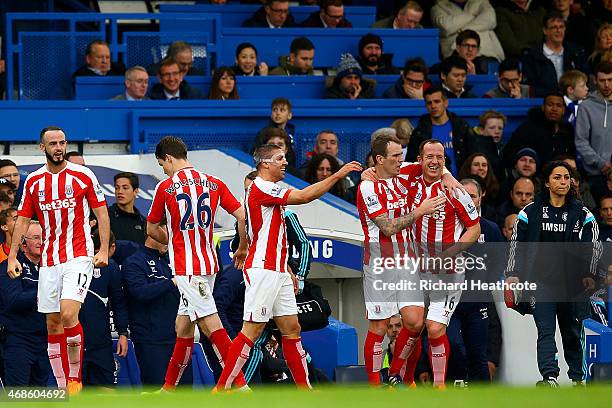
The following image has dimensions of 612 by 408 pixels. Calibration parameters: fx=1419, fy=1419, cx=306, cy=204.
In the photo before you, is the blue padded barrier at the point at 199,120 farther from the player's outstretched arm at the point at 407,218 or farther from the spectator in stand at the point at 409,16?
the player's outstretched arm at the point at 407,218

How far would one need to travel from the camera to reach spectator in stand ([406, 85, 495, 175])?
14.4 m

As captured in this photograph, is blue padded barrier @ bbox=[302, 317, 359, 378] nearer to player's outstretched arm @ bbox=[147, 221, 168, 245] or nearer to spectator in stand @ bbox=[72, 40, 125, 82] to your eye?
Result: player's outstretched arm @ bbox=[147, 221, 168, 245]

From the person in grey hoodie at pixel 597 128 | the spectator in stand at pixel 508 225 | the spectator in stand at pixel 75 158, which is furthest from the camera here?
the person in grey hoodie at pixel 597 128

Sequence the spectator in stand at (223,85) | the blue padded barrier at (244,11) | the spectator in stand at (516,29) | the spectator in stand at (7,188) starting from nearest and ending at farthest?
the spectator in stand at (7,188) → the spectator in stand at (223,85) → the blue padded barrier at (244,11) → the spectator in stand at (516,29)

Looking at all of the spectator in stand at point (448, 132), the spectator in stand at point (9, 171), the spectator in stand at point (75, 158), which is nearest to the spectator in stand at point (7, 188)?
the spectator in stand at point (9, 171)

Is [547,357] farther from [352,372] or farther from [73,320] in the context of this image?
[73,320]

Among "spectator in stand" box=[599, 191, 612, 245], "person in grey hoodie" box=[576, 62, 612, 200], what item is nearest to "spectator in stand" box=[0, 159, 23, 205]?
"spectator in stand" box=[599, 191, 612, 245]

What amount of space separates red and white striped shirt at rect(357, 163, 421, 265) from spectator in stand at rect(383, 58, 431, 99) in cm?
431

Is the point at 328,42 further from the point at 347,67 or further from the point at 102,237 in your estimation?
the point at 102,237

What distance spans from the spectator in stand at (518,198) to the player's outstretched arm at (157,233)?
156 inches

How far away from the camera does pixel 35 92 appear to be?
15445mm

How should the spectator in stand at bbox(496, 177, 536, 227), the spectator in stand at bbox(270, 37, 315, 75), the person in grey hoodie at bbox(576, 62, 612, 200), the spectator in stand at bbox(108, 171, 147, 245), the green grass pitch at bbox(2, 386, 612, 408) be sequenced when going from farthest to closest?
the spectator in stand at bbox(270, 37, 315, 75) < the person in grey hoodie at bbox(576, 62, 612, 200) < the spectator in stand at bbox(496, 177, 536, 227) < the spectator in stand at bbox(108, 171, 147, 245) < the green grass pitch at bbox(2, 386, 612, 408)

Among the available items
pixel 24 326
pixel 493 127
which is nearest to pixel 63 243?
pixel 24 326

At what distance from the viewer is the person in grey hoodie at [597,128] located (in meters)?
14.7
